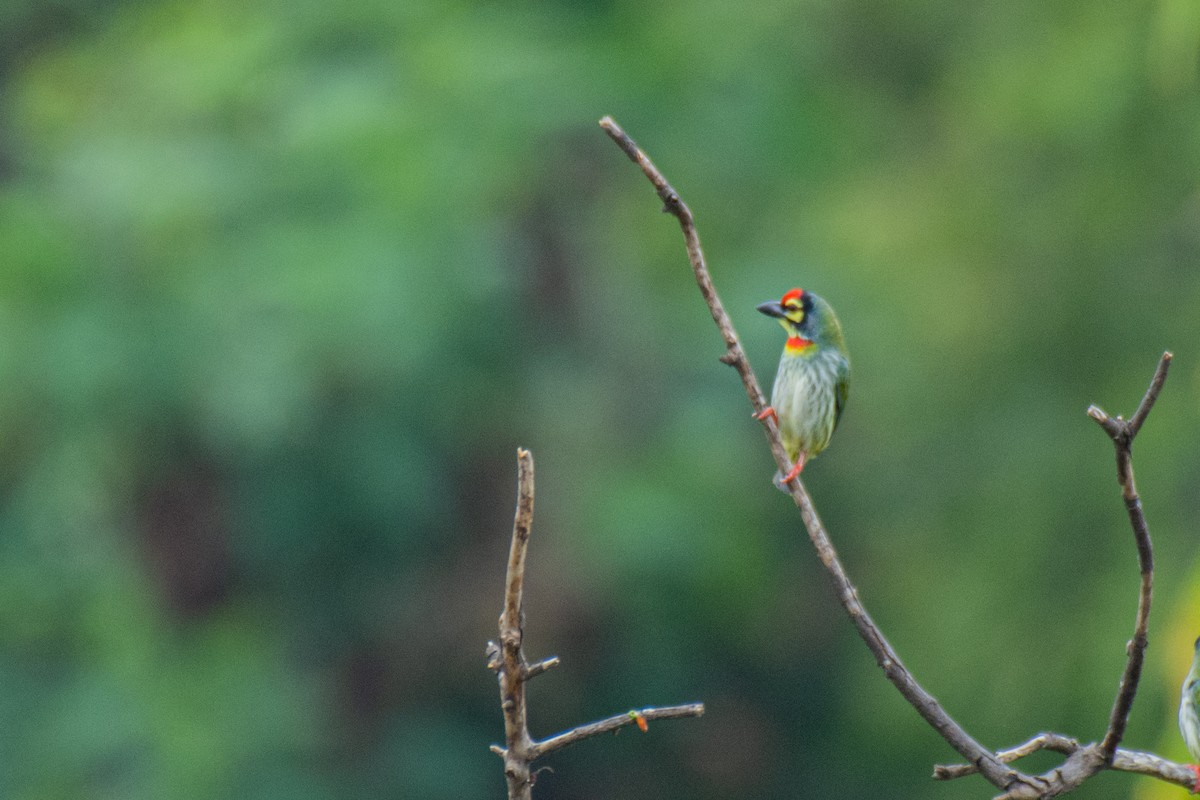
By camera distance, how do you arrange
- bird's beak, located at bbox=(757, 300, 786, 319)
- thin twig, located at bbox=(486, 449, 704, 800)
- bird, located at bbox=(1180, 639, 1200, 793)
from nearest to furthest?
thin twig, located at bbox=(486, 449, 704, 800)
bird, located at bbox=(1180, 639, 1200, 793)
bird's beak, located at bbox=(757, 300, 786, 319)

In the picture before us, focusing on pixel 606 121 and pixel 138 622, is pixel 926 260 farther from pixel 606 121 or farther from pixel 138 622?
pixel 606 121

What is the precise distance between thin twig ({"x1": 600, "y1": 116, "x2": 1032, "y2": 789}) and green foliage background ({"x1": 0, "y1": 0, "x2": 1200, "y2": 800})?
5.61 metres

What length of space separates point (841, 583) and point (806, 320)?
1.75m

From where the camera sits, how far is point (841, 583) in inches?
93.4

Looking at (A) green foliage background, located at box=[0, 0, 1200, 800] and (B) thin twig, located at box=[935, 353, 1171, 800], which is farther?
(A) green foliage background, located at box=[0, 0, 1200, 800]

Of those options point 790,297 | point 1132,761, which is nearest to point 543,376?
point 790,297

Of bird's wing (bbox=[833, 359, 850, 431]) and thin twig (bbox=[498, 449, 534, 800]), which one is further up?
bird's wing (bbox=[833, 359, 850, 431])

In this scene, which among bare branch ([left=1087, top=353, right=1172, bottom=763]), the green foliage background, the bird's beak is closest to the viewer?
bare branch ([left=1087, top=353, right=1172, bottom=763])

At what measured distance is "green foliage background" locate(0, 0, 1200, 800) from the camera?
27.2ft

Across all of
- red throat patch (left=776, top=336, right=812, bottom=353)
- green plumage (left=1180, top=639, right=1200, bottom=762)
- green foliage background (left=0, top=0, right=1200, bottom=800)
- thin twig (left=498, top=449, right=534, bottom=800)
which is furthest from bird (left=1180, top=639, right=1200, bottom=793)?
green foliage background (left=0, top=0, right=1200, bottom=800)

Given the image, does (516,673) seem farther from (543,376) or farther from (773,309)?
(543,376)

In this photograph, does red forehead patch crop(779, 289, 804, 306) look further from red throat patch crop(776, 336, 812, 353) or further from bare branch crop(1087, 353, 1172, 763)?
bare branch crop(1087, 353, 1172, 763)

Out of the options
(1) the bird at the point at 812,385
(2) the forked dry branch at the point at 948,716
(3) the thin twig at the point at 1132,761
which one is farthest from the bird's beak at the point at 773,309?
(3) the thin twig at the point at 1132,761

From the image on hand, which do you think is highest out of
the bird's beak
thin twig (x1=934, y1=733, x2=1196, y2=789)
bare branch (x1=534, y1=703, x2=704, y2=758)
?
A: the bird's beak
